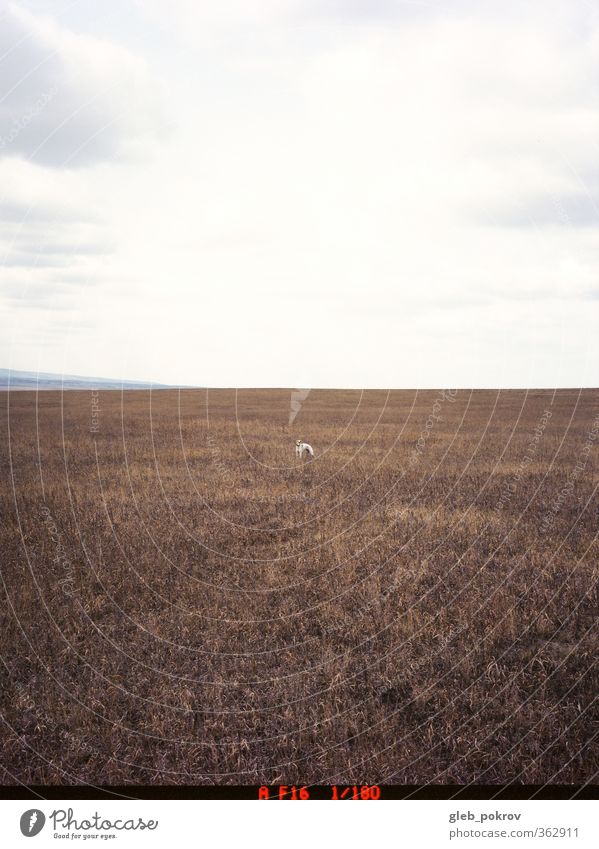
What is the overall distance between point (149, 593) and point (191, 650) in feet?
6.12

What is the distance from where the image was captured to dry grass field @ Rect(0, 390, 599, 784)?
227 inches

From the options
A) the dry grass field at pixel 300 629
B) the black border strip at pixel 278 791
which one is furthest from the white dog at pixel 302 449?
the black border strip at pixel 278 791

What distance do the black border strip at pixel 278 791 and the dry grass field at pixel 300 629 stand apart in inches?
4.2

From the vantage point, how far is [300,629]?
321 inches

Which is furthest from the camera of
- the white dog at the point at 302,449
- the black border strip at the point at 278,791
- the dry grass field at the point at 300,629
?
the white dog at the point at 302,449

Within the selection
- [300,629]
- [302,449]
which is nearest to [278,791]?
[300,629]

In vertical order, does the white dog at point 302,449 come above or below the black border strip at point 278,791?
above

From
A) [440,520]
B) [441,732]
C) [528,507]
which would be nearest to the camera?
[441,732]

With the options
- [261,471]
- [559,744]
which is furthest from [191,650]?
[261,471]

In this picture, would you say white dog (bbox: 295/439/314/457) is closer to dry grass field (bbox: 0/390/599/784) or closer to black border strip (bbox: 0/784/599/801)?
dry grass field (bbox: 0/390/599/784)

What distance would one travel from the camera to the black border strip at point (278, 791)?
17.3 feet

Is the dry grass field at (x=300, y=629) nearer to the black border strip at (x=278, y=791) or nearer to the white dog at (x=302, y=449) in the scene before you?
the black border strip at (x=278, y=791)

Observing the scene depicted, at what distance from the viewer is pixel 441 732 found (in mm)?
6008

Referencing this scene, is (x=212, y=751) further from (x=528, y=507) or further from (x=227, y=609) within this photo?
(x=528, y=507)
